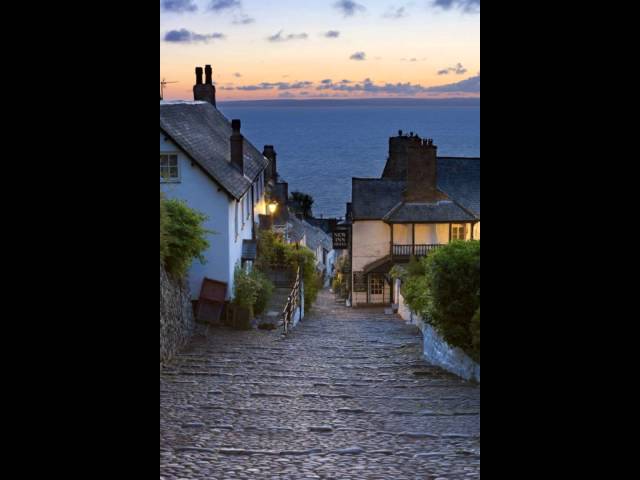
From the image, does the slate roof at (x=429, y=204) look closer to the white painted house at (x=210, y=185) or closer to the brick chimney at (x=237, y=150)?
the white painted house at (x=210, y=185)

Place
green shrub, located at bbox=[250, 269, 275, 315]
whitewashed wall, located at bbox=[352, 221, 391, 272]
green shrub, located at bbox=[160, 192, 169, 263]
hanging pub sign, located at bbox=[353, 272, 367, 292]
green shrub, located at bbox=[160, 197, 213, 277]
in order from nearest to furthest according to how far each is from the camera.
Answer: green shrub, located at bbox=[160, 192, 169, 263] < green shrub, located at bbox=[160, 197, 213, 277] < green shrub, located at bbox=[250, 269, 275, 315] < whitewashed wall, located at bbox=[352, 221, 391, 272] < hanging pub sign, located at bbox=[353, 272, 367, 292]

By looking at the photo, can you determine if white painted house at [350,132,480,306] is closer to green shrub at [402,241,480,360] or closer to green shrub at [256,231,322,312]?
green shrub at [256,231,322,312]

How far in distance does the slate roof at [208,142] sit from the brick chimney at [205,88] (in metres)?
1.96

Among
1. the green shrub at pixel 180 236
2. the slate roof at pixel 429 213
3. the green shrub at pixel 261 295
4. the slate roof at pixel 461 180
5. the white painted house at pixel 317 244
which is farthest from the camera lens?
the white painted house at pixel 317 244

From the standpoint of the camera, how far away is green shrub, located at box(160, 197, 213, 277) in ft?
56.0

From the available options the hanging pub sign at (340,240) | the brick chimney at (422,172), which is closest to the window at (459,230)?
the brick chimney at (422,172)

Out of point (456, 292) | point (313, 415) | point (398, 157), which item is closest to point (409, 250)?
point (398, 157)

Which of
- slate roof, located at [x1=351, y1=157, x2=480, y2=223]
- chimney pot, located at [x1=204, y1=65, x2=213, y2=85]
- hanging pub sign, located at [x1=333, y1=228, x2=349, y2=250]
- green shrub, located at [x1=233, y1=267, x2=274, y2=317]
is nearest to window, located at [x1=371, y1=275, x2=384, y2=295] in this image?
slate roof, located at [x1=351, y1=157, x2=480, y2=223]

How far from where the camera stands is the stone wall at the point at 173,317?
50.5 feet

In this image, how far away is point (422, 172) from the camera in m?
33.7
